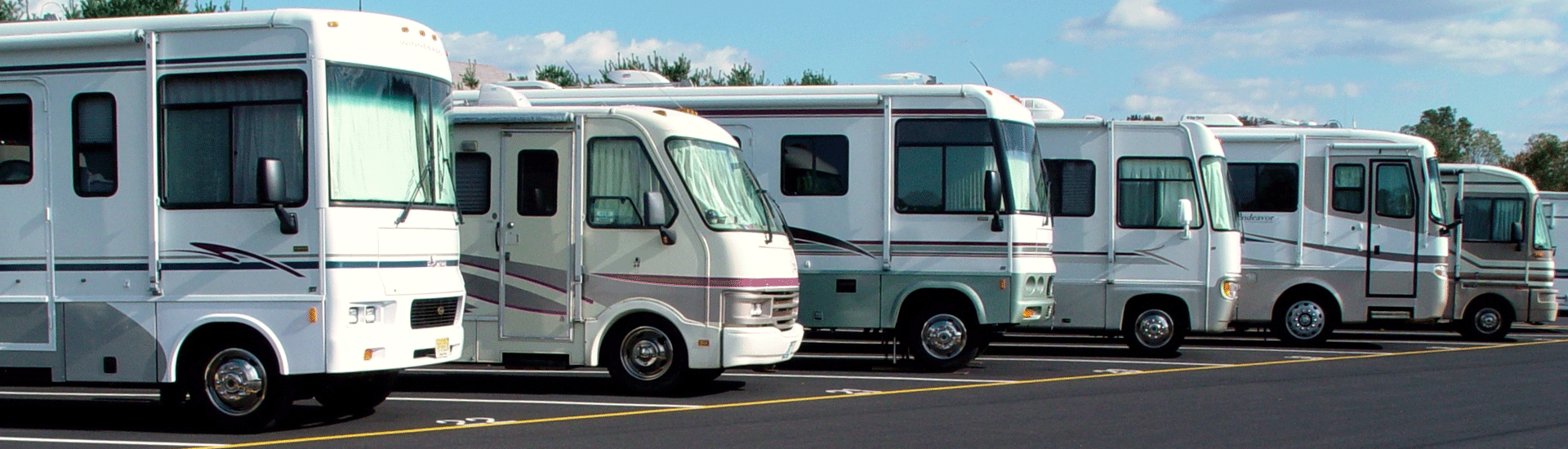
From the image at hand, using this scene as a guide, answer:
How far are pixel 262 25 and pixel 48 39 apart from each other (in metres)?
1.58

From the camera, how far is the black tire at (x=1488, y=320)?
66.0ft

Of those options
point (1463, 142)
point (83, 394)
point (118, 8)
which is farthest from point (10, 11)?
point (1463, 142)

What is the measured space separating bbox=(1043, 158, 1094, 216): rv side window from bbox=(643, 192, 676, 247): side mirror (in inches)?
249

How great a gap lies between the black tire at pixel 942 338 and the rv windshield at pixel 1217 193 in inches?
154

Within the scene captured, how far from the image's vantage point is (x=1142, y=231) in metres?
16.7

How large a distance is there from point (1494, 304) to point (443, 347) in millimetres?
15738

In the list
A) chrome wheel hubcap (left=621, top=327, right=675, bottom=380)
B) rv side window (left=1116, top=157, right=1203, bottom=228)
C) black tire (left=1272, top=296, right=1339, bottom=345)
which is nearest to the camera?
chrome wheel hubcap (left=621, top=327, right=675, bottom=380)

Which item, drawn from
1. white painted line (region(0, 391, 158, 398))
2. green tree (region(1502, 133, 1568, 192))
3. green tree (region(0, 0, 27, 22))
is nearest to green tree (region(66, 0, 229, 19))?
green tree (region(0, 0, 27, 22))

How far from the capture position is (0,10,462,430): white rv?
938cm

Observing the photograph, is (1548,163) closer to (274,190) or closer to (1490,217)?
(1490,217)

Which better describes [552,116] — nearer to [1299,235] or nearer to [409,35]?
[409,35]

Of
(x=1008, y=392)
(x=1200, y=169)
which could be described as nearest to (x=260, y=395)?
(x=1008, y=392)

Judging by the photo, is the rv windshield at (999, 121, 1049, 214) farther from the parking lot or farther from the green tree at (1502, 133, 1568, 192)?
the green tree at (1502, 133, 1568, 192)

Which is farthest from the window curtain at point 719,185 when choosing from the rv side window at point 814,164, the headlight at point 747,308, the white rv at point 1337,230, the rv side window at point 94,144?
the white rv at point 1337,230
